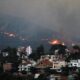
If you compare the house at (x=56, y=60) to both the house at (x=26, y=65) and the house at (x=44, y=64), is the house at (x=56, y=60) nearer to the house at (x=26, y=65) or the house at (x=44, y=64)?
the house at (x=44, y=64)

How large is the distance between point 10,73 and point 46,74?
0.48 meters

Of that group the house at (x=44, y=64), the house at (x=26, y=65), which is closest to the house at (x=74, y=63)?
the house at (x=44, y=64)

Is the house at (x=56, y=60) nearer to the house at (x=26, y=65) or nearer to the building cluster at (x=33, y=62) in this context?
the building cluster at (x=33, y=62)

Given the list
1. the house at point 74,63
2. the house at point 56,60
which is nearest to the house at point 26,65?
the house at point 56,60

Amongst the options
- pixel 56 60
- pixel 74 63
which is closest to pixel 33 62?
pixel 56 60

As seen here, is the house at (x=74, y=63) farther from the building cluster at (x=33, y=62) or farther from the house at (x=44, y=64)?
the house at (x=44, y=64)

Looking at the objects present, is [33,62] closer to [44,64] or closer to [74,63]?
[44,64]

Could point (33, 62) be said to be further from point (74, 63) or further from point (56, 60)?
point (74, 63)

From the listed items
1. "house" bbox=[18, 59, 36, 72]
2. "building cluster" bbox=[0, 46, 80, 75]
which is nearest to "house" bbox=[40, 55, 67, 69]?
"building cluster" bbox=[0, 46, 80, 75]

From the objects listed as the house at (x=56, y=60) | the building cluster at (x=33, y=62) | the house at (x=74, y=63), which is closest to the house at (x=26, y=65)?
the building cluster at (x=33, y=62)

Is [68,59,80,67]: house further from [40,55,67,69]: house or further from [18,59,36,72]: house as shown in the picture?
[18,59,36,72]: house

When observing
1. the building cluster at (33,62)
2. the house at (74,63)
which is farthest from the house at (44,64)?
the house at (74,63)

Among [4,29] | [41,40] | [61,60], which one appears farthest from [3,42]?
[61,60]

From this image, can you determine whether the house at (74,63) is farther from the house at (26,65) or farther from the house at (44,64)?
the house at (26,65)
